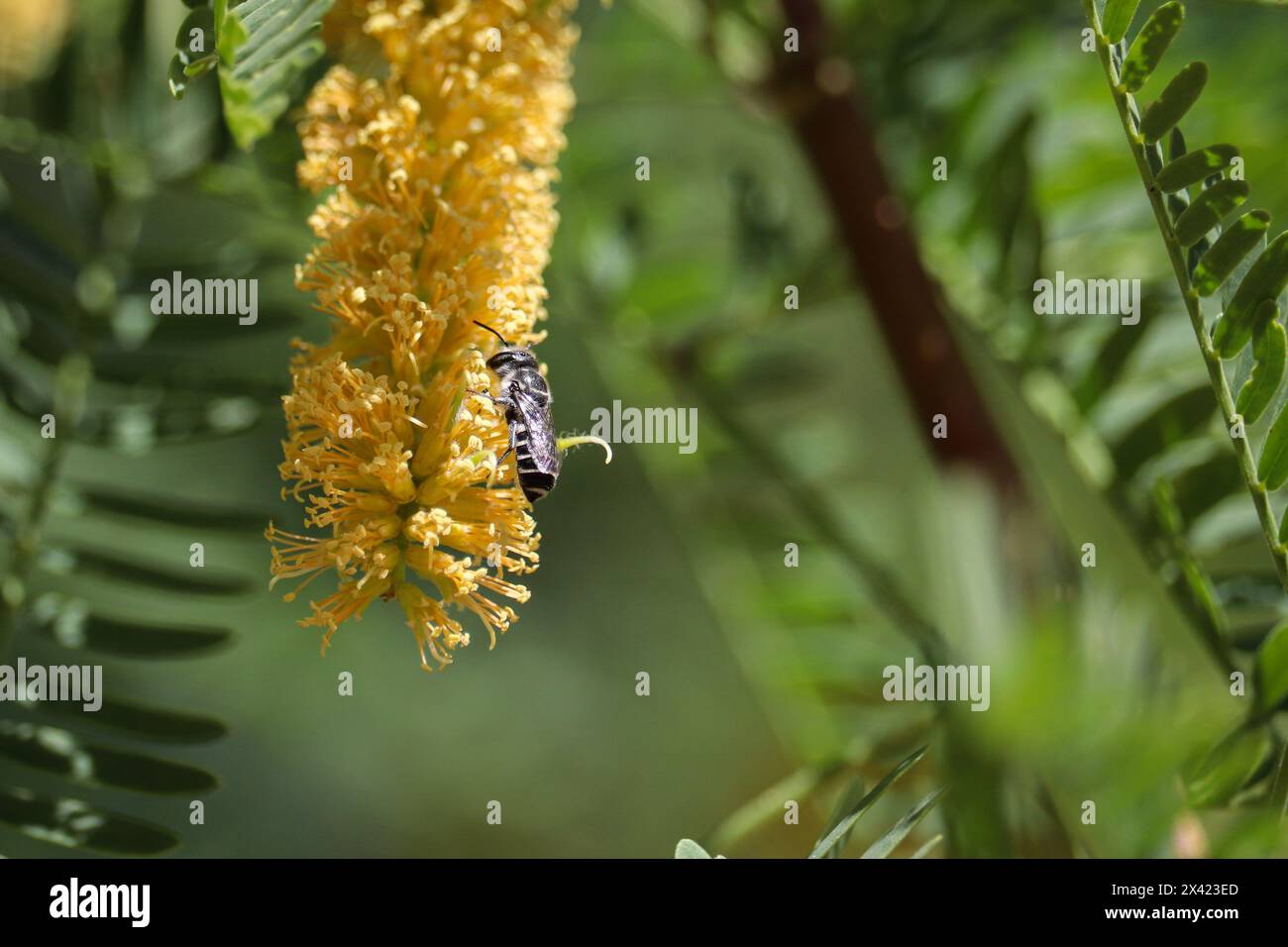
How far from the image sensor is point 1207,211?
0.89m

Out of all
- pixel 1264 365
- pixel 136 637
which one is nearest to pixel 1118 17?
pixel 1264 365

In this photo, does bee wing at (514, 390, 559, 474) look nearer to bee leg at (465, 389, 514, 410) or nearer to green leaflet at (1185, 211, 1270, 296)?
bee leg at (465, 389, 514, 410)

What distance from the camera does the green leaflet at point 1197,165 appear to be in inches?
34.6

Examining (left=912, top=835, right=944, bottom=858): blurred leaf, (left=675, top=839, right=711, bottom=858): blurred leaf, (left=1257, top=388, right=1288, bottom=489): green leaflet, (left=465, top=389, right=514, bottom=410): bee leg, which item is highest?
(left=465, top=389, right=514, bottom=410): bee leg

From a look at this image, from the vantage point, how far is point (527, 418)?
3.54ft

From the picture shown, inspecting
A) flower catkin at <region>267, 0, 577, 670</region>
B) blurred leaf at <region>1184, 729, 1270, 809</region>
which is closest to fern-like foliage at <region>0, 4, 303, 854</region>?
flower catkin at <region>267, 0, 577, 670</region>

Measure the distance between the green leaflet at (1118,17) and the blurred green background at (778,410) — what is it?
416 mm

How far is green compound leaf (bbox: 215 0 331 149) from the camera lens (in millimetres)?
813

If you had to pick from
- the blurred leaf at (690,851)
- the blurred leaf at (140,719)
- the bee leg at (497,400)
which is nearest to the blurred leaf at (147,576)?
the blurred leaf at (140,719)

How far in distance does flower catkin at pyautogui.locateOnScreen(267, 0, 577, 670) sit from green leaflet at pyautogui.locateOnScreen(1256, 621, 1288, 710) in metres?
0.60

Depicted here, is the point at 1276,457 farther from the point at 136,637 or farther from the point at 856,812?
the point at 136,637

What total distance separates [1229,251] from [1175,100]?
0.11 m
